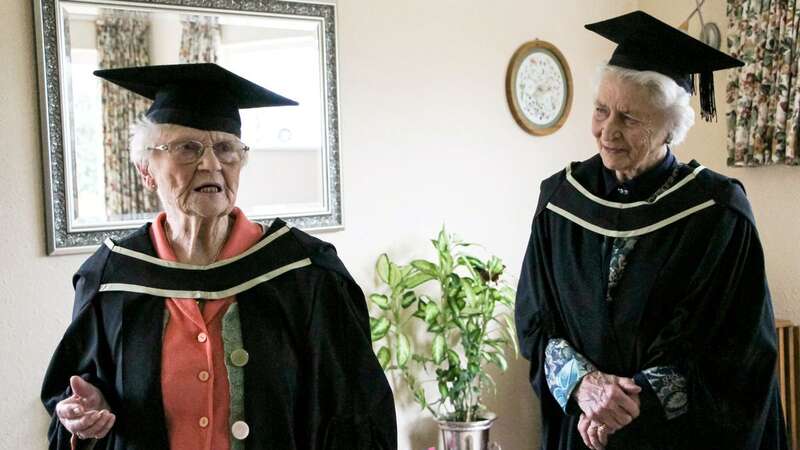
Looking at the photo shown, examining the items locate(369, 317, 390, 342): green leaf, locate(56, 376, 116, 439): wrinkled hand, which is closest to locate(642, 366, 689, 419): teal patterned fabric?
locate(56, 376, 116, 439): wrinkled hand

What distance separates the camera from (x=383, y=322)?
3.56 m

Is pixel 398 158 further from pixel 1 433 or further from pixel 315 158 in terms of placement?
pixel 1 433

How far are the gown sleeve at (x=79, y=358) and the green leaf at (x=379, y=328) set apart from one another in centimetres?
179

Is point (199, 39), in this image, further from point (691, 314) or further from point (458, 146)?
point (691, 314)

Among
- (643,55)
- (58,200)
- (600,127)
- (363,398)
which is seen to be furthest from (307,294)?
(58,200)

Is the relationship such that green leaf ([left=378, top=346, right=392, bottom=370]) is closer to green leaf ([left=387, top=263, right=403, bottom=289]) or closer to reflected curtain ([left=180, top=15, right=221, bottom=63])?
green leaf ([left=387, top=263, right=403, bottom=289])

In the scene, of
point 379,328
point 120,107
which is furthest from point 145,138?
point 379,328

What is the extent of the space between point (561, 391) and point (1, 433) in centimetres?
188

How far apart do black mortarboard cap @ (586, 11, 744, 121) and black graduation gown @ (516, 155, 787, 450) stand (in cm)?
24

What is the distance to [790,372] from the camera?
11.6 ft

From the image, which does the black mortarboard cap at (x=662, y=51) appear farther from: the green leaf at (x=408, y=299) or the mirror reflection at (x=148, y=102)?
the green leaf at (x=408, y=299)

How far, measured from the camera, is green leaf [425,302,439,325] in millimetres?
3631

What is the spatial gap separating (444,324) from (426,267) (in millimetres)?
246

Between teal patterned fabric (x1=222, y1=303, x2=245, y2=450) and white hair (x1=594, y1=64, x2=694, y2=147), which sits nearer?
teal patterned fabric (x1=222, y1=303, x2=245, y2=450)
